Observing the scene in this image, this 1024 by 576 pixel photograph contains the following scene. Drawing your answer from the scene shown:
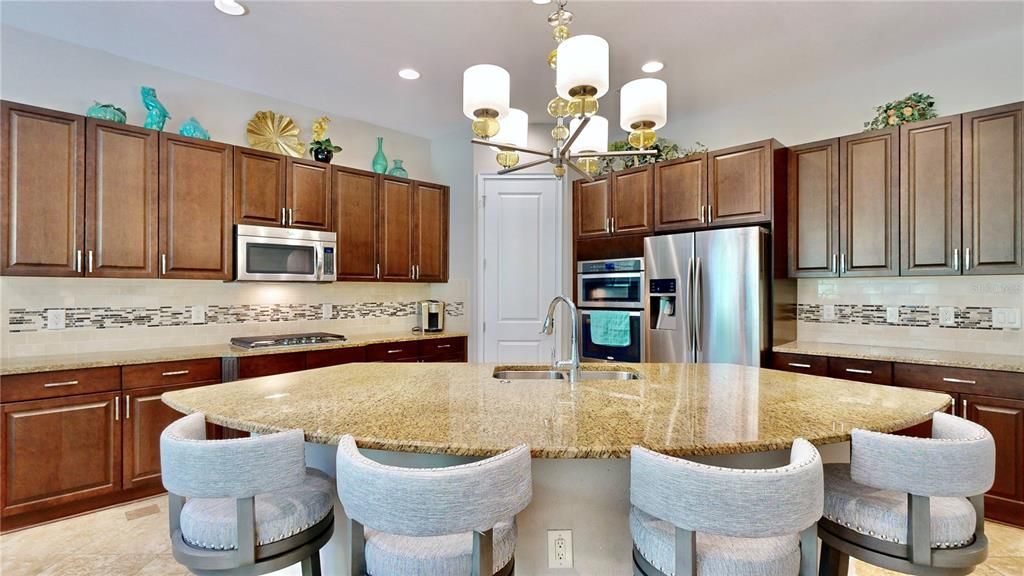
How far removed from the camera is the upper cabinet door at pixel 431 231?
447cm

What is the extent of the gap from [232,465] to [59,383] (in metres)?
2.18

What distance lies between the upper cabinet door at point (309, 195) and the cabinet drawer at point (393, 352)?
3.37 ft

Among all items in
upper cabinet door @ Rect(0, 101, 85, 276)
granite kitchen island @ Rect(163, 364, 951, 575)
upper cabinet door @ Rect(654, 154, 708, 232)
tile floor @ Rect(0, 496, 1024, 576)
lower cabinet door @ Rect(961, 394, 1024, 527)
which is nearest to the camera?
granite kitchen island @ Rect(163, 364, 951, 575)

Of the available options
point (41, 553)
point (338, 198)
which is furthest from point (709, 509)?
point (338, 198)

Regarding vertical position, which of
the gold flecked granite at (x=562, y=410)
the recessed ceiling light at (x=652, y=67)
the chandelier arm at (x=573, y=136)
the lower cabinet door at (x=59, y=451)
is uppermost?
the recessed ceiling light at (x=652, y=67)

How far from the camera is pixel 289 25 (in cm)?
277

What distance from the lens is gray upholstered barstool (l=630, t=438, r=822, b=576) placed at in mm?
1017

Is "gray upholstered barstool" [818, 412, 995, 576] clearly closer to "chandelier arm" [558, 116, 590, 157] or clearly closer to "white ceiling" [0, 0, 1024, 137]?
"chandelier arm" [558, 116, 590, 157]

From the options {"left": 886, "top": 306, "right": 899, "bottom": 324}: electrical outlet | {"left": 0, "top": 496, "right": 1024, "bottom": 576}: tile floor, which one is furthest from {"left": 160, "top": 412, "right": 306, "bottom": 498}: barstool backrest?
{"left": 886, "top": 306, "right": 899, "bottom": 324}: electrical outlet

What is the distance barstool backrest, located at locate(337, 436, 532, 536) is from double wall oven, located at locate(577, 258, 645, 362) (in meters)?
2.86

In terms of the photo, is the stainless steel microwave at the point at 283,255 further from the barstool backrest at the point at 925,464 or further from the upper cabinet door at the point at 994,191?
the upper cabinet door at the point at 994,191

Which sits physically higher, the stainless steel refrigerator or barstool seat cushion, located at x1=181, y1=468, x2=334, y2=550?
the stainless steel refrigerator

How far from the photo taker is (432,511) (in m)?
1.03

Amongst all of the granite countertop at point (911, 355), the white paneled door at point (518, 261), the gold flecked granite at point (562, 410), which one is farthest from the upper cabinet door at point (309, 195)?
the granite countertop at point (911, 355)
